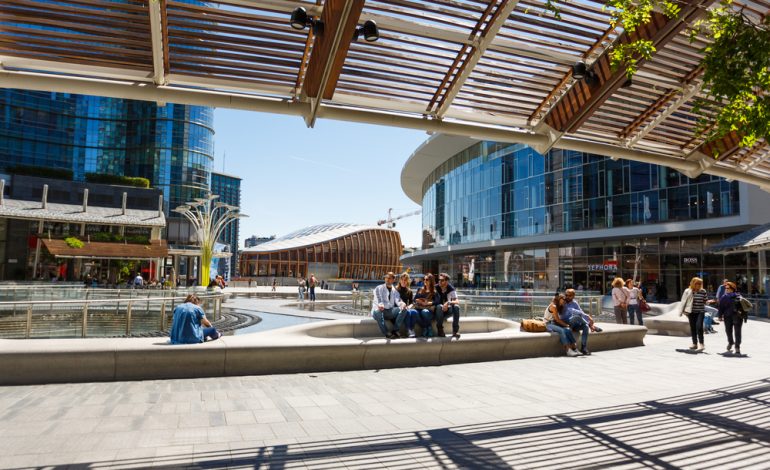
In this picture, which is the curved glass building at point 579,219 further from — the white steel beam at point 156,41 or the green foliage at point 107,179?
the white steel beam at point 156,41

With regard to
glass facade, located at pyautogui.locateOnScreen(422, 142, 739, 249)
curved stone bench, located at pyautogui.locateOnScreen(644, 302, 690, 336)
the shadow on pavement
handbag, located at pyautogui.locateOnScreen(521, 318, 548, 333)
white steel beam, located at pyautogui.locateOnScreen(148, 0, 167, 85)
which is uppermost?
glass facade, located at pyautogui.locateOnScreen(422, 142, 739, 249)

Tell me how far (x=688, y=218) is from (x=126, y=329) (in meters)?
33.5

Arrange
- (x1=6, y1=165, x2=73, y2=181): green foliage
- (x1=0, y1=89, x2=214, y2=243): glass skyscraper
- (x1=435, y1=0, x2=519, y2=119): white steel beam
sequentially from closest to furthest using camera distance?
(x1=435, y1=0, x2=519, y2=119): white steel beam
(x1=6, y1=165, x2=73, y2=181): green foliage
(x1=0, y1=89, x2=214, y2=243): glass skyscraper

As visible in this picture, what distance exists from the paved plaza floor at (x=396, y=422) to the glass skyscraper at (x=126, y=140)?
8240cm

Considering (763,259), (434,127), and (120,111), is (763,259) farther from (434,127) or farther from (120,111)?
(120,111)

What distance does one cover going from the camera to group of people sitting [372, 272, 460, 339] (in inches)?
396

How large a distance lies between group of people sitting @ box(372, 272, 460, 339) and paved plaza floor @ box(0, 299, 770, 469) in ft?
4.21

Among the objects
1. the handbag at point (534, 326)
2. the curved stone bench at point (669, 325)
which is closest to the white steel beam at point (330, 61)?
the handbag at point (534, 326)

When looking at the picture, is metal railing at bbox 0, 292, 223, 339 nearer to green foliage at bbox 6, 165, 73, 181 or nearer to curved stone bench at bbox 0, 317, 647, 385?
curved stone bench at bbox 0, 317, 647, 385

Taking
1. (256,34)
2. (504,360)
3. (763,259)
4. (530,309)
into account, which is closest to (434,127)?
(256,34)

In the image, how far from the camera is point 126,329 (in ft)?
37.8

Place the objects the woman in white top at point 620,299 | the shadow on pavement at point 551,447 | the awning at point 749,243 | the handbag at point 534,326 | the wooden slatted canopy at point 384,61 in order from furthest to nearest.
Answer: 1. the awning at point 749,243
2. the woman in white top at point 620,299
3. the handbag at point 534,326
4. the wooden slatted canopy at point 384,61
5. the shadow on pavement at point 551,447

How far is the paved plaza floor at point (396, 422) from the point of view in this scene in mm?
4688

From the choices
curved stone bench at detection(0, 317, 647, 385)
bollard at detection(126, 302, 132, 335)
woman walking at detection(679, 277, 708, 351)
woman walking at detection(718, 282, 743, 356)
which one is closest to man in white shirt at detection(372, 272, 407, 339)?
curved stone bench at detection(0, 317, 647, 385)
